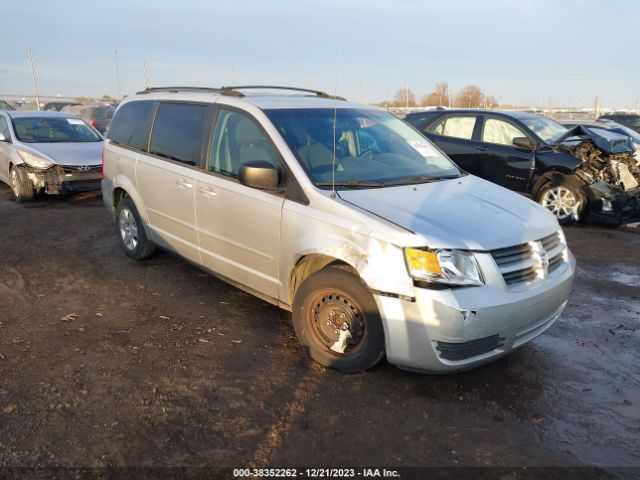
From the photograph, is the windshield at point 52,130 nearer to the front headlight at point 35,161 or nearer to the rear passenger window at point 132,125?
the front headlight at point 35,161

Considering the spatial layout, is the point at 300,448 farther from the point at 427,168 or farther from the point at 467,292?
the point at 427,168

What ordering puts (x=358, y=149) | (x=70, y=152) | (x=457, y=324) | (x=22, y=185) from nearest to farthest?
(x=457, y=324) → (x=358, y=149) → (x=22, y=185) → (x=70, y=152)

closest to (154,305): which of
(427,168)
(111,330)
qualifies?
(111,330)

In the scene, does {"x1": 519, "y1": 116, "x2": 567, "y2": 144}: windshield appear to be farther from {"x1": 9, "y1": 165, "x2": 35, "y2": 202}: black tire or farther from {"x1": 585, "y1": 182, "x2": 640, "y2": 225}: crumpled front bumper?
{"x1": 9, "y1": 165, "x2": 35, "y2": 202}: black tire

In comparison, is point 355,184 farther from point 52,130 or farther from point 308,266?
point 52,130

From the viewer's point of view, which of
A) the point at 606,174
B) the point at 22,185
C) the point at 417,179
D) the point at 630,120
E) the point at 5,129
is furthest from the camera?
the point at 630,120

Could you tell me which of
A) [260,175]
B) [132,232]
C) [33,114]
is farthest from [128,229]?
[33,114]

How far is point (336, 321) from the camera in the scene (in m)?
3.47

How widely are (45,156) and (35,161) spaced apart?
0.62 feet

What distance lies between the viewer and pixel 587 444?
9.32 feet

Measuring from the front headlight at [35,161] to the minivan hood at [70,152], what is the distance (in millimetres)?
103

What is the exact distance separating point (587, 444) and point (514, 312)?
79 cm

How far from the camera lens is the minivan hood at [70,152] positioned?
9.11 metres

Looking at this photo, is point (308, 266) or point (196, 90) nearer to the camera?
point (308, 266)
